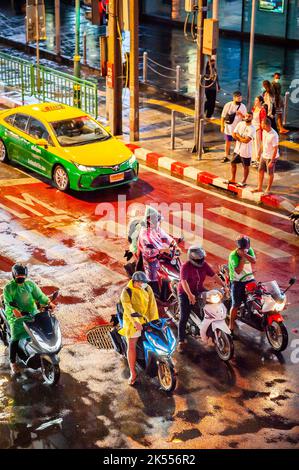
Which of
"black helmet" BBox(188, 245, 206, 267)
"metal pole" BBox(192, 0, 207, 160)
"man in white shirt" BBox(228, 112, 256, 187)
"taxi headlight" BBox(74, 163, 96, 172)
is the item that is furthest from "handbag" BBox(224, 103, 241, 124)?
Answer: "black helmet" BBox(188, 245, 206, 267)

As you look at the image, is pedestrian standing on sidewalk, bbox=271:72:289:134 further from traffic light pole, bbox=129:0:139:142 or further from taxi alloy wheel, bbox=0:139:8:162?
taxi alloy wheel, bbox=0:139:8:162

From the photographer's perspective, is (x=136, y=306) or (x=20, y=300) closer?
(x=136, y=306)

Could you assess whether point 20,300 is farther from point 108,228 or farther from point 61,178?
point 61,178

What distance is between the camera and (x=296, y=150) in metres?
22.3

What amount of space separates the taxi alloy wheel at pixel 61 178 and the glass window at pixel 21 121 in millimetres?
1564

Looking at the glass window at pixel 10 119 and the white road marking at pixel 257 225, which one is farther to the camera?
the glass window at pixel 10 119

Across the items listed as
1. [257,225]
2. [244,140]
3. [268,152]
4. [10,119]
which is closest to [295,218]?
[257,225]

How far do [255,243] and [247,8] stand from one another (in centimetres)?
2056

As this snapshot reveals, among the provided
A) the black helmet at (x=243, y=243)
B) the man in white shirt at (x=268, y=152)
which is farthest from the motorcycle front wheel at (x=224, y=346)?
the man in white shirt at (x=268, y=152)

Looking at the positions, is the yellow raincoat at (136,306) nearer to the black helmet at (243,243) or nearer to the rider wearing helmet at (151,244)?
the black helmet at (243,243)

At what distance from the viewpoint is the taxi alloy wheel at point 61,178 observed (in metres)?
19.5

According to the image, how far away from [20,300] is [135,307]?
1.49m

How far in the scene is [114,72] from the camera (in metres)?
22.9
